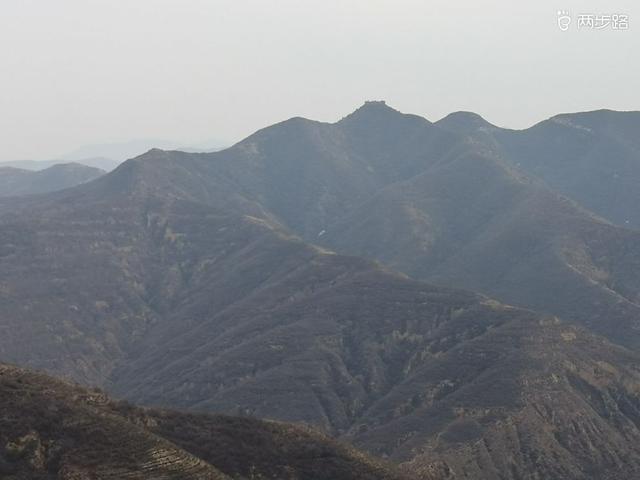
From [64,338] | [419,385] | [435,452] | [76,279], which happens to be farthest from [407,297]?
[76,279]

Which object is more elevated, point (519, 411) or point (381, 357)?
point (519, 411)

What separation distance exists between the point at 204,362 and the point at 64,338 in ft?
152

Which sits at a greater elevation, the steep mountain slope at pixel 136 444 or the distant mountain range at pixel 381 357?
the steep mountain slope at pixel 136 444

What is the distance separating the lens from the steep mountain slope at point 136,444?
4753cm

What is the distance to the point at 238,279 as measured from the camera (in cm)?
19950

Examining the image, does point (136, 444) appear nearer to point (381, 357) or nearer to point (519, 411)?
point (519, 411)

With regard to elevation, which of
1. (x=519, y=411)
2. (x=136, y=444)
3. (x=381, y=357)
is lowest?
(x=381, y=357)

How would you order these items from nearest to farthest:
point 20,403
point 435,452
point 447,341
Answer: point 20,403 < point 435,452 < point 447,341

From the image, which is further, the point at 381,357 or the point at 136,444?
the point at 381,357

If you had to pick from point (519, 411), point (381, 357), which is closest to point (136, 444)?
point (519, 411)

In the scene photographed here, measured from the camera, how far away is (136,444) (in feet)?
165

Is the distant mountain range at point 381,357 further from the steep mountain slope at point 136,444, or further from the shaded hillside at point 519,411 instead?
the steep mountain slope at point 136,444

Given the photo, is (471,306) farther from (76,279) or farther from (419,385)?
(76,279)

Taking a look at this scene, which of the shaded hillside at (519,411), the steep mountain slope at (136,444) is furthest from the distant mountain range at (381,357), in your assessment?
the steep mountain slope at (136,444)
